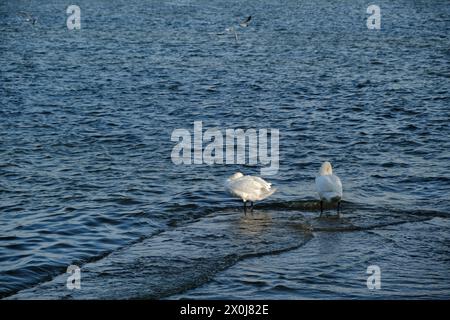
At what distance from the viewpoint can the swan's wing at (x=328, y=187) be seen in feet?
47.8

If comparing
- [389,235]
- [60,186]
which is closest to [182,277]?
[389,235]

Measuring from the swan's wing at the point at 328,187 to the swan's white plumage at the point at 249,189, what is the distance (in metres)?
0.87

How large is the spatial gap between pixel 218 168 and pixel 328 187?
13.4 ft

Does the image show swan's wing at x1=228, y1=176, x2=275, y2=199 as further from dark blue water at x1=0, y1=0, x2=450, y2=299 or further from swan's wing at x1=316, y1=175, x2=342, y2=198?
swan's wing at x1=316, y1=175, x2=342, y2=198

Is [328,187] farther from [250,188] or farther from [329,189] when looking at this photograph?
[250,188]

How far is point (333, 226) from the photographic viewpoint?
13945 mm

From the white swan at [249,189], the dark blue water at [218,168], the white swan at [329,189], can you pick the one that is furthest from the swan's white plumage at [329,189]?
the white swan at [249,189]

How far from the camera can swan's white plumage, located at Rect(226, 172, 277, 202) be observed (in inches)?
583

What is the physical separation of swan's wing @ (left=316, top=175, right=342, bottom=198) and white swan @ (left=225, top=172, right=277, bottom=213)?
2.86 feet

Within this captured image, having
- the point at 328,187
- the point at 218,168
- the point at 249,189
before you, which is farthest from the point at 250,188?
the point at 218,168

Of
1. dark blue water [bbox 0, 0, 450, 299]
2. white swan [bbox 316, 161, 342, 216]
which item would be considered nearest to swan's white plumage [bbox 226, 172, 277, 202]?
dark blue water [bbox 0, 0, 450, 299]

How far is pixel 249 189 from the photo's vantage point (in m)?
14.8

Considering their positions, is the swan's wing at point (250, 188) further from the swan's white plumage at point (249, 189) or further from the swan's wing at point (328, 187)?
the swan's wing at point (328, 187)

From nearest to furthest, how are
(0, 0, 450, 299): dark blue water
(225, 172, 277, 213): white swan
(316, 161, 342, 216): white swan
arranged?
1. (0, 0, 450, 299): dark blue water
2. (316, 161, 342, 216): white swan
3. (225, 172, 277, 213): white swan
